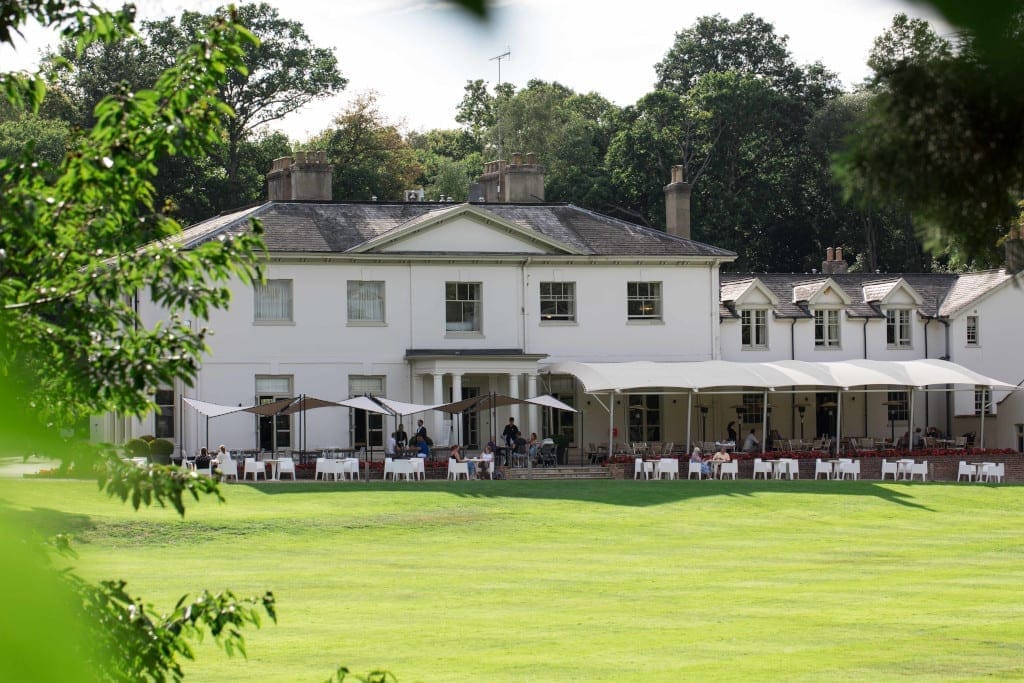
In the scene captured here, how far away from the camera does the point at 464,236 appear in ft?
157

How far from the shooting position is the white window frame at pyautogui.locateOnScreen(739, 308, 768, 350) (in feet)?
171

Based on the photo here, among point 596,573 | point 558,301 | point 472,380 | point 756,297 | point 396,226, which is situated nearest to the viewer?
point 596,573

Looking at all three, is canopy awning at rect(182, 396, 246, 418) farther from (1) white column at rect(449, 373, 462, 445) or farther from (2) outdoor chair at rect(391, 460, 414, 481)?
(1) white column at rect(449, 373, 462, 445)

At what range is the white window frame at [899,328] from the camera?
54125mm

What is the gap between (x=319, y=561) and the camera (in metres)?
27.8

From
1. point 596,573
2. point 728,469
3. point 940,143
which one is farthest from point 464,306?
point 940,143

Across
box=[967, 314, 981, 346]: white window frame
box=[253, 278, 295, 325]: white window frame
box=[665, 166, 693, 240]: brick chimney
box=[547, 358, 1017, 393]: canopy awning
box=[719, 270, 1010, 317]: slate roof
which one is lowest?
box=[547, 358, 1017, 393]: canopy awning

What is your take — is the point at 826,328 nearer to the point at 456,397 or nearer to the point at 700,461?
the point at 700,461

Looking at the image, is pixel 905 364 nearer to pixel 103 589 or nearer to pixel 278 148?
pixel 278 148

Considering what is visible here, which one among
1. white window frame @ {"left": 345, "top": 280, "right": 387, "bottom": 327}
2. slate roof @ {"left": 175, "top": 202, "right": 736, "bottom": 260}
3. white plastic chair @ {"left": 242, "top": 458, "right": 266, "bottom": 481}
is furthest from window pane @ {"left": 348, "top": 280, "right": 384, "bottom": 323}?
white plastic chair @ {"left": 242, "top": 458, "right": 266, "bottom": 481}

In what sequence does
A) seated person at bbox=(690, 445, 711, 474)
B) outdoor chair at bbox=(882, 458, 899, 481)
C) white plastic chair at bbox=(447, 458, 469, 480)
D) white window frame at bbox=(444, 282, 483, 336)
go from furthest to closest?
1. white window frame at bbox=(444, 282, 483, 336)
2. outdoor chair at bbox=(882, 458, 899, 481)
3. seated person at bbox=(690, 445, 711, 474)
4. white plastic chair at bbox=(447, 458, 469, 480)

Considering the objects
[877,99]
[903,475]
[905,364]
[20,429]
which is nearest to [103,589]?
[20,429]

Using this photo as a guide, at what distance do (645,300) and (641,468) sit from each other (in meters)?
7.71

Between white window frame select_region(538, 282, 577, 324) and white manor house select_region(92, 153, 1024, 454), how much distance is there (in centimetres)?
5
